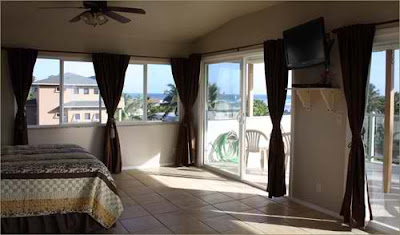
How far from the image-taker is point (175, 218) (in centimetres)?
390

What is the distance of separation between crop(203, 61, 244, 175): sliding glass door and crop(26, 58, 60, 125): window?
2550 millimetres

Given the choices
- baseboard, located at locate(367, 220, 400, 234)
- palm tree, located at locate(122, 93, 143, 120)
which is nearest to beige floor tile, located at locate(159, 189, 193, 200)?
palm tree, located at locate(122, 93, 143, 120)

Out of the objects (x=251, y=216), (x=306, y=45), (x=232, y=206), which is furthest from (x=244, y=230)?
(x=306, y=45)

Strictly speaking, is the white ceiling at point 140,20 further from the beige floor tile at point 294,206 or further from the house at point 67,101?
the beige floor tile at point 294,206

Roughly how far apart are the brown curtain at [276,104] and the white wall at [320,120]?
16 cm

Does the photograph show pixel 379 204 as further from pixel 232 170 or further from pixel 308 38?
pixel 232 170

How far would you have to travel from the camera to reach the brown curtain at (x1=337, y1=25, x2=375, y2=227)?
3549 millimetres

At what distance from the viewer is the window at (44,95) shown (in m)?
5.61

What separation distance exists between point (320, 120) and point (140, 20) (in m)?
3.03

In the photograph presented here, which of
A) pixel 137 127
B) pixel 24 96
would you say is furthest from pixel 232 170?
pixel 24 96

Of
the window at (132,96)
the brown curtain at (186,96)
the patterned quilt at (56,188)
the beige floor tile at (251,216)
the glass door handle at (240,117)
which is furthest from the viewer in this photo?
the brown curtain at (186,96)

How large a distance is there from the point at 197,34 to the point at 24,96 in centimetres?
295

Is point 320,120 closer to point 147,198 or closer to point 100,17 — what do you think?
point 147,198

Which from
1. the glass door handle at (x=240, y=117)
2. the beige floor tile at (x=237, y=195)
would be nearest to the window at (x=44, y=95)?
the glass door handle at (x=240, y=117)
